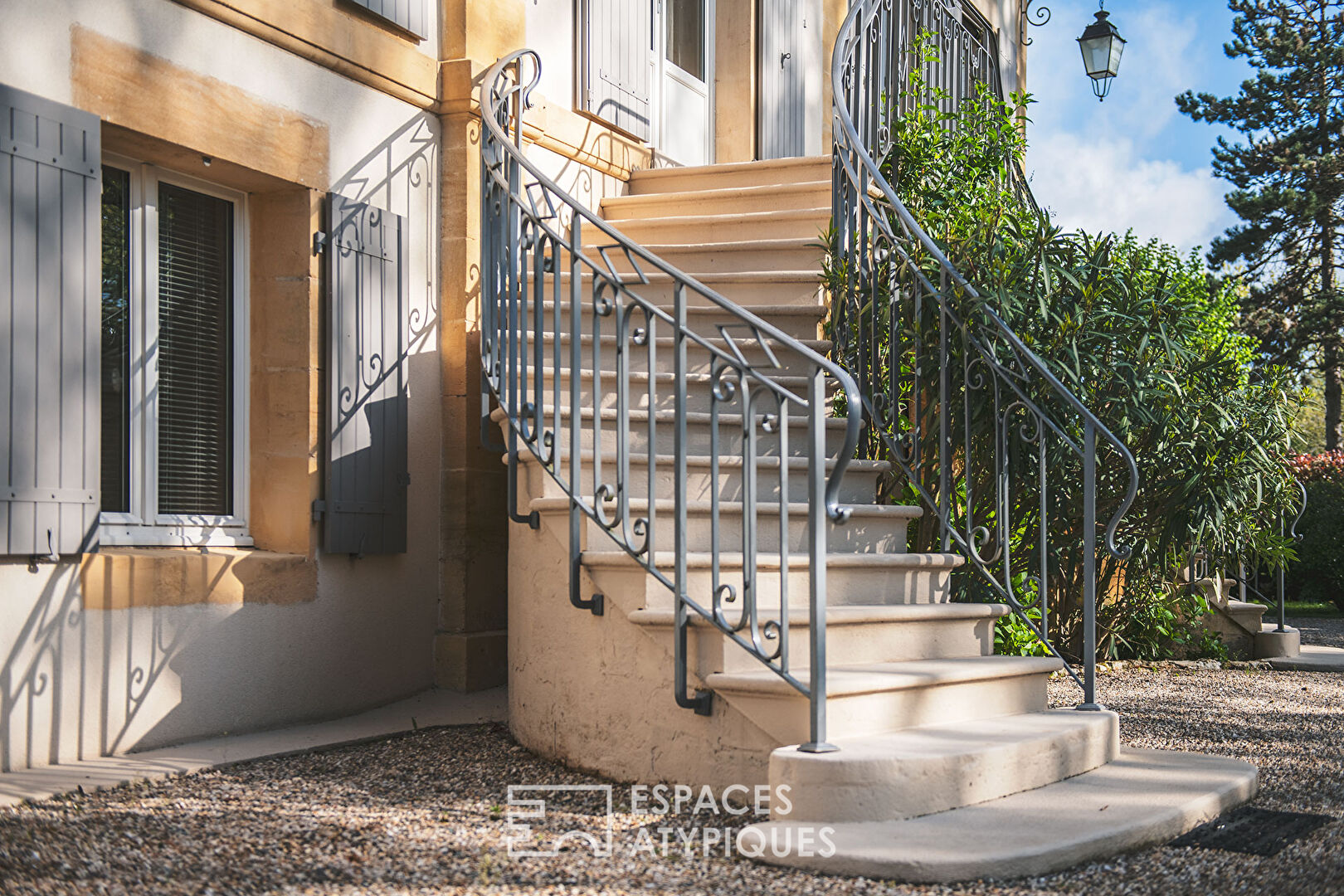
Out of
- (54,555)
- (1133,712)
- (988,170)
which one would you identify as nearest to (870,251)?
(988,170)

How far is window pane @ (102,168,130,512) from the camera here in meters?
3.85

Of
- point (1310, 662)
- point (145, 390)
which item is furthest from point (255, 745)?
point (1310, 662)

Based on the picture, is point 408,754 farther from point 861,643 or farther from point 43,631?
point 861,643

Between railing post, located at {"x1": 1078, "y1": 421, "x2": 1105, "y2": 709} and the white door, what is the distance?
12.0ft

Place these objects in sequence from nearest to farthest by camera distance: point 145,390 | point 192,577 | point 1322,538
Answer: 1. point 192,577
2. point 145,390
3. point 1322,538

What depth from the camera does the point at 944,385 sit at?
414cm

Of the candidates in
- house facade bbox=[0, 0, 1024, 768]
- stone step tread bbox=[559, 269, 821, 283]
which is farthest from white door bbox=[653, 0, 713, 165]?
stone step tread bbox=[559, 269, 821, 283]

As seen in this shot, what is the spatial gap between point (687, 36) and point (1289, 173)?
1506 cm

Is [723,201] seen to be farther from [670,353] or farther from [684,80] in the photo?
[684,80]

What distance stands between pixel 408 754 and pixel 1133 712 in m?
2.77

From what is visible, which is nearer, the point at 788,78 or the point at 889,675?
the point at 889,675

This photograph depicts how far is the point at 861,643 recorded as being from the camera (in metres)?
3.42

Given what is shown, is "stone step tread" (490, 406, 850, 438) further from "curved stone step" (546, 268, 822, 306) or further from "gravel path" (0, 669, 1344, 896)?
"gravel path" (0, 669, 1344, 896)

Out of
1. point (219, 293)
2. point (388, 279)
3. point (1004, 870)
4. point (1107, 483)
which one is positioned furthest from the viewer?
point (1107, 483)
